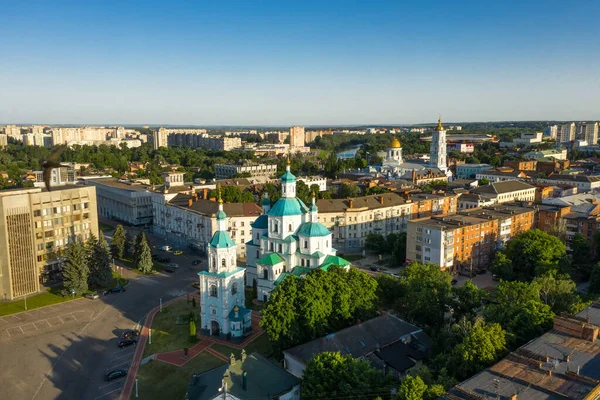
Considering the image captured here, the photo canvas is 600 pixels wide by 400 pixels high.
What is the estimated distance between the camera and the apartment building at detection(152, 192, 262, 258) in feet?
207

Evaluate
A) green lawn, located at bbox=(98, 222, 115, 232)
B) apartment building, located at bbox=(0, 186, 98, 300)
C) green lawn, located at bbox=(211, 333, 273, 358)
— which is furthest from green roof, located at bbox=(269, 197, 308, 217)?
green lawn, located at bbox=(98, 222, 115, 232)

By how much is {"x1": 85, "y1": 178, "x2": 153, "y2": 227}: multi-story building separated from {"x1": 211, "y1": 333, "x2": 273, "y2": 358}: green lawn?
4825cm

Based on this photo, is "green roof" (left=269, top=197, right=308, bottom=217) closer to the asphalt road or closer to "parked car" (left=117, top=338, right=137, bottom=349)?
the asphalt road

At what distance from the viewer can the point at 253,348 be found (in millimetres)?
36594

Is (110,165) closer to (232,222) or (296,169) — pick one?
(296,169)

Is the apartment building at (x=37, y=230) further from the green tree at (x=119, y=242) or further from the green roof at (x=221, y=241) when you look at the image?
the green roof at (x=221, y=241)

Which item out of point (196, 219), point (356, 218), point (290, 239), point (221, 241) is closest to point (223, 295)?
point (221, 241)

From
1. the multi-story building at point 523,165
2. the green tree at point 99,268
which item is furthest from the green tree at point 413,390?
the multi-story building at point 523,165

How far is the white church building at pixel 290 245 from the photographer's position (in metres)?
44.3

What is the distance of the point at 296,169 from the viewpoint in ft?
438

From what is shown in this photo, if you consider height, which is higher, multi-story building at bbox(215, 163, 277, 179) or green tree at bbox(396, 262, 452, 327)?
multi-story building at bbox(215, 163, 277, 179)

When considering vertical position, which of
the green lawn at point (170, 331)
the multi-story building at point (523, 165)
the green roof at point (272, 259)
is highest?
the multi-story building at point (523, 165)

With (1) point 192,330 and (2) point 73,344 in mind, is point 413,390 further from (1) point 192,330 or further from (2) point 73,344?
(2) point 73,344

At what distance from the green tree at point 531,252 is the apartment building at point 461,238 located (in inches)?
149
